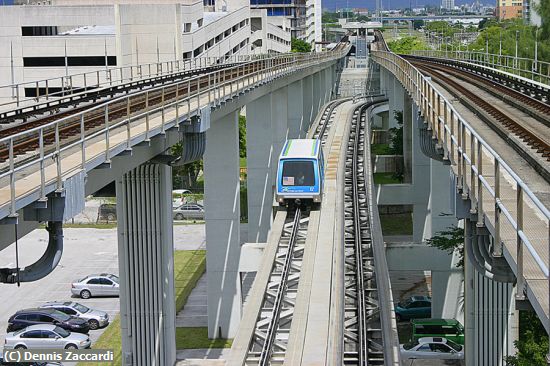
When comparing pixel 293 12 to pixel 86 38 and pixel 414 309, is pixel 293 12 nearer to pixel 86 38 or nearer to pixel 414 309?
pixel 86 38

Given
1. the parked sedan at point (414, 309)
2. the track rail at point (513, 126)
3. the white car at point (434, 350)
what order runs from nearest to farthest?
the track rail at point (513, 126), the white car at point (434, 350), the parked sedan at point (414, 309)

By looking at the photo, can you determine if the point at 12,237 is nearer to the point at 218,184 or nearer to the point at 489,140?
the point at 489,140

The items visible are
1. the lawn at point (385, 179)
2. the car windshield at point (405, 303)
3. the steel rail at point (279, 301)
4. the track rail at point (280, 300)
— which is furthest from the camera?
the lawn at point (385, 179)

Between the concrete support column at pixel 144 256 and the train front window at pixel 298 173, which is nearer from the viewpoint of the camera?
the concrete support column at pixel 144 256

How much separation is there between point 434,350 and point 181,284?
556 inches

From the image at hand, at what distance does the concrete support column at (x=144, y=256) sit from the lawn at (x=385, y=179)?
39019 millimetres

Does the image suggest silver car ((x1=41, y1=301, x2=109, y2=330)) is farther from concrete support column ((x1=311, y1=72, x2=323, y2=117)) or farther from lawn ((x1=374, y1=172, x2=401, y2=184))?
concrete support column ((x1=311, y1=72, x2=323, y2=117))

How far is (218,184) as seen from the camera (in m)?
37.8

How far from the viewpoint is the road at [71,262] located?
130 ft

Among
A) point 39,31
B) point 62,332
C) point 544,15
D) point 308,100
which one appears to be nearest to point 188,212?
point 308,100

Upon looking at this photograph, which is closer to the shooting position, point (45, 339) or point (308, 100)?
point (45, 339)

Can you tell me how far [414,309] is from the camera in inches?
1537

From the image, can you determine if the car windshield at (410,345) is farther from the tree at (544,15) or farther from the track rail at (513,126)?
the tree at (544,15)

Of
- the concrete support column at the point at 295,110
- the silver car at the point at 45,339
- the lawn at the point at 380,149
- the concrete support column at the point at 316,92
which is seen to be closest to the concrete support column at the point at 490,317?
the silver car at the point at 45,339
